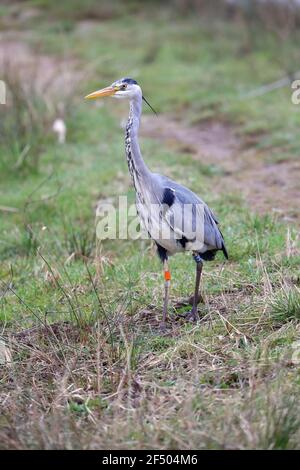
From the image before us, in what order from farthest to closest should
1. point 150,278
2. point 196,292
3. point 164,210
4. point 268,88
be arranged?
point 268,88 → point 150,278 → point 196,292 → point 164,210

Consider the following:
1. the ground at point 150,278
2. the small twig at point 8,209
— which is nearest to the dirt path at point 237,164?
the ground at point 150,278

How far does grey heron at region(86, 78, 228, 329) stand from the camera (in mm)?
4707

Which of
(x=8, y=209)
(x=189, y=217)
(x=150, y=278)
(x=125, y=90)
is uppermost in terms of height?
(x=125, y=90)

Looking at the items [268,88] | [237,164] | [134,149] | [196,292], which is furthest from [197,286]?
[268,88]

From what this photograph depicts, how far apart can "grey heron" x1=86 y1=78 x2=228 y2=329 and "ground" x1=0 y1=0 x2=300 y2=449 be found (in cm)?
42

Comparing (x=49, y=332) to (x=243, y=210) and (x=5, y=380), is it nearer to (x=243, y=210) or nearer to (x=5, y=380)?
(x=5, y=380)

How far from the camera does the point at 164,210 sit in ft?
15.5

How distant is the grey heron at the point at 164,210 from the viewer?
471 centimetres

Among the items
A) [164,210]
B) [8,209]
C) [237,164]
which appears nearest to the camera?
[164,210]

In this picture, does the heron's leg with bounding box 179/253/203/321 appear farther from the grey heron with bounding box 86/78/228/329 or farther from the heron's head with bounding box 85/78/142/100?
the heron's head with bounding box 85/78/142/100

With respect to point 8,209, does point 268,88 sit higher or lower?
higher

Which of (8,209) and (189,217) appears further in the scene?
(8,209)

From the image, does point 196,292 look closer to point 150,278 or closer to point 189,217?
point 189,217

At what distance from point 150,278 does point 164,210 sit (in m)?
1.07
